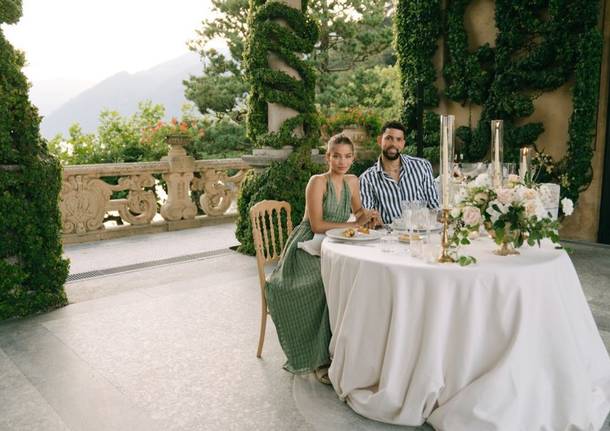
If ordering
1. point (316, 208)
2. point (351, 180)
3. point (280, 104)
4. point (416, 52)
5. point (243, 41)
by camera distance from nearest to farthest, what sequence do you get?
1. point (316, 208)
2. point (351, 180)
3. point (280, 104)
4. point (416, 52)
5. point (243, 41)

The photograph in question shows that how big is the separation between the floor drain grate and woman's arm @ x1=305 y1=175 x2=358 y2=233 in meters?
3.15

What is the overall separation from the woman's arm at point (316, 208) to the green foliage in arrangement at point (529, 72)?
13.1ft

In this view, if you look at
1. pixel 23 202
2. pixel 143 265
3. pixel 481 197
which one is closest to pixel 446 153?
pixel 481 197

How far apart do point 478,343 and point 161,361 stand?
6.60ft

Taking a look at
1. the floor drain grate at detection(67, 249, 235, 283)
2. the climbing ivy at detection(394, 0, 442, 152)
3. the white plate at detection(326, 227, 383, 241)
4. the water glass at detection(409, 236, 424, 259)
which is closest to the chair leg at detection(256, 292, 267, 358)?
the white plate at detection(326, 227, 383, 241)

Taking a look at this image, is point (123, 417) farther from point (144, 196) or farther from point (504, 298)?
point (144, 196)

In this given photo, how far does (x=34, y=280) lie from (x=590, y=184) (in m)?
6.30

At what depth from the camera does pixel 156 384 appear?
3039mm

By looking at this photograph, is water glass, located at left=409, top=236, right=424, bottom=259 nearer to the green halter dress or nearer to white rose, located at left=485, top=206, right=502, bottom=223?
white rose, located at left=485, top=206, right=502, bottom=223

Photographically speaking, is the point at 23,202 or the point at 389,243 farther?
the point at 23,202

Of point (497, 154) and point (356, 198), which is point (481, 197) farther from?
point (356, 198)

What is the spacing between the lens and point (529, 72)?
6.67 m

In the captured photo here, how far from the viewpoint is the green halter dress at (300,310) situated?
300cm

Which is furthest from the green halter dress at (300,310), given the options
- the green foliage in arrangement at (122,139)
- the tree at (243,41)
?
the tree at (243,41)
